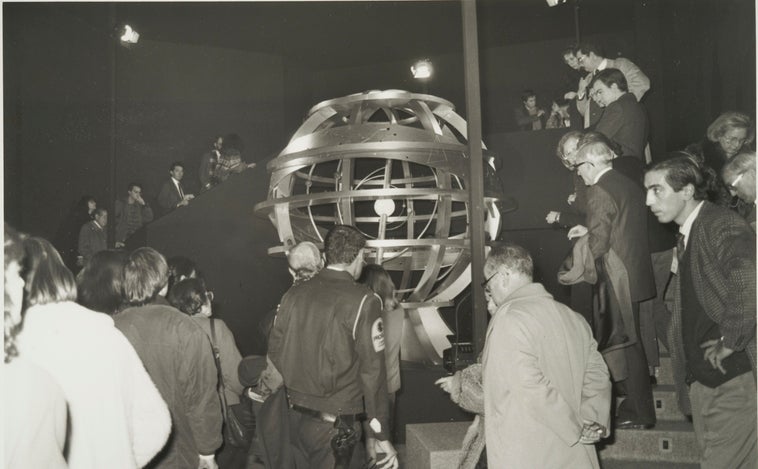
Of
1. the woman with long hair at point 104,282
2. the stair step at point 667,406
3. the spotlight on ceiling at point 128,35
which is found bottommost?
the stair step at point 667,406

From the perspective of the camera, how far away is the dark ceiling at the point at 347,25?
7.58 meters

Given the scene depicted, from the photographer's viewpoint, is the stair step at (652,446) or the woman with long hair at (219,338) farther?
the stair step at (652,446)

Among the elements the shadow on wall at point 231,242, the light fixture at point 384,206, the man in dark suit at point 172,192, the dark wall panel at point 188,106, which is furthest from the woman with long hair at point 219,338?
the dark wall panel at point 188,106

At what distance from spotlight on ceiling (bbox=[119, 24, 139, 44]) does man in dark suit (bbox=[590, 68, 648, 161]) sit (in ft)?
18.1

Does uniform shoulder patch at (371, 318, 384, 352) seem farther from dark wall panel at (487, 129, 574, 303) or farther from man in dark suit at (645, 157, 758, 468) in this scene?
dark wall panel at (487, 129, 574, 303)

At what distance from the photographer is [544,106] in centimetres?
764

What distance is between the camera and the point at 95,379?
7.15ft

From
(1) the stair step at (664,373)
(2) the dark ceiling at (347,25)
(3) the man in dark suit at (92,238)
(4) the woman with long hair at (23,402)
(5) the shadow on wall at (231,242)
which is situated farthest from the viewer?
(2) the dark ceiling at (347,25)

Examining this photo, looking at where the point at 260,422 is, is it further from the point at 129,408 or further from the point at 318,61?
the point at 318,61

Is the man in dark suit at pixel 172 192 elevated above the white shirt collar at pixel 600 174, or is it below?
above

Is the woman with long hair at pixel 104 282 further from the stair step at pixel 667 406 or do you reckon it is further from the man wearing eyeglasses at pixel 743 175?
the stair step at pixel 667 406

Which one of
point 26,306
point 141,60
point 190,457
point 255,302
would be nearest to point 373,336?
point 190,457

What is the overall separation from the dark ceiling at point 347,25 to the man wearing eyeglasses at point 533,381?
573 centimetres

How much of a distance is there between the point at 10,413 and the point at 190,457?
0.67 metres
